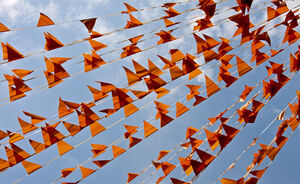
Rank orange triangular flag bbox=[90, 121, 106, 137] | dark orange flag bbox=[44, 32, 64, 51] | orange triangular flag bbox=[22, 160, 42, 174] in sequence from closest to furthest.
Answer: dark orange flag bbox=[44, 32, 64, 51]
orange triangular flag bbox=[22, 160, 42, 174]
orange triangular flag bbox=[90, 121, 106, 137]

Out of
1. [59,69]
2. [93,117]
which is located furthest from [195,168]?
[59,69]

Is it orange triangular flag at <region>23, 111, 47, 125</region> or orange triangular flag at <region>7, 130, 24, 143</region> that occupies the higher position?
orange triangular flag at <region>23, 111, 47, 125</region>

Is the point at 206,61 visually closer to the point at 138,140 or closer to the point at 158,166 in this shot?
the point at 138,140

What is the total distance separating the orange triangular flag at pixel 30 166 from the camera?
3.79 m

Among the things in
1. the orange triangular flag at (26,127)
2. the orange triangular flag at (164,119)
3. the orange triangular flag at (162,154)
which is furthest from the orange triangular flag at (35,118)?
the orange triangular flag at (162,154)

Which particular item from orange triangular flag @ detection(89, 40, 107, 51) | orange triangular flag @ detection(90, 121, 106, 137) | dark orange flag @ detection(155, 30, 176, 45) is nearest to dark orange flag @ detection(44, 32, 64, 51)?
orange triangular flag @ detection(89, 40, 107, 51)

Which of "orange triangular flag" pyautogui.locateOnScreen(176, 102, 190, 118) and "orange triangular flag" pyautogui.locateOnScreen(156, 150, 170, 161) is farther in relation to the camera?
"orange triangular flag" pyautogui.locateOnScreen(156, 150, 170, 161)

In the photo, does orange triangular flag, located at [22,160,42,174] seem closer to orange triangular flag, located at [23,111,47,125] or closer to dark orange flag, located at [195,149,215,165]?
orange triangular flag, located at [23,111,47,125]

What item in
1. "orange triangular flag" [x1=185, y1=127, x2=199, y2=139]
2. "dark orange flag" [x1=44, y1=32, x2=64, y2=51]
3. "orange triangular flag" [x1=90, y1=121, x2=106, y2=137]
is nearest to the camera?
"dark orange flag" [x1=44, y1=32, x2=64, y2=51]

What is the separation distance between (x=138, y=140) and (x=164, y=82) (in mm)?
998

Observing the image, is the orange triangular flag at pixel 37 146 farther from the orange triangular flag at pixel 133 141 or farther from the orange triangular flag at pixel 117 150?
the orange triangular flag at pixel 133 141

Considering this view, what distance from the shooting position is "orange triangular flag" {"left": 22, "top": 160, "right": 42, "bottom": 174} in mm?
3789

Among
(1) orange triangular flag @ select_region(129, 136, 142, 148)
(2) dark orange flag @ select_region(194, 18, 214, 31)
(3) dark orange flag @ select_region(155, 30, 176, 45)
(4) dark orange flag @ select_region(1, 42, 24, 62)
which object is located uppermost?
(2) dark orange flag @ select_region(194, 18, 214, 31)

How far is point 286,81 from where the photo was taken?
172 inches
